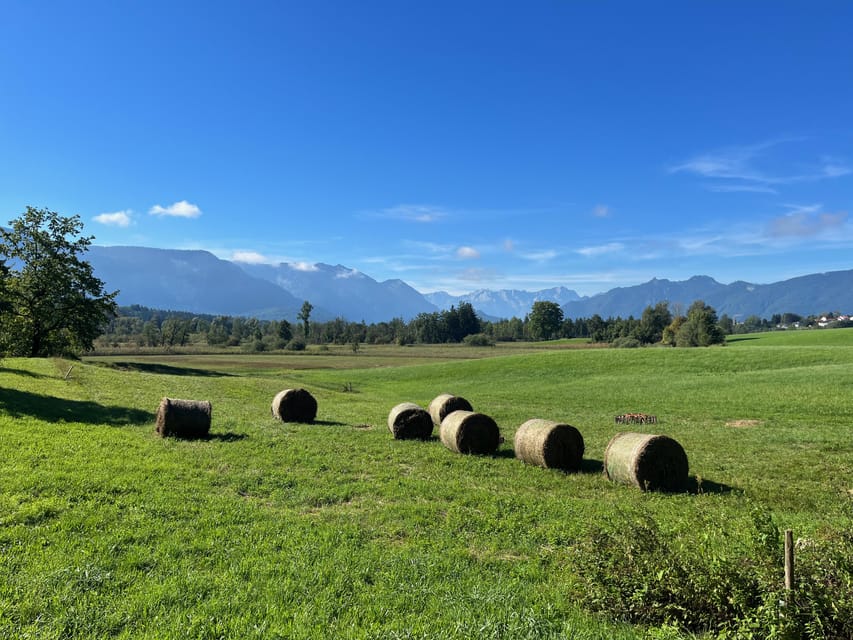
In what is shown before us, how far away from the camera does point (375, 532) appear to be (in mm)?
9586

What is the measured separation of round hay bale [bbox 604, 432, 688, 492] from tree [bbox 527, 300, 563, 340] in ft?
467

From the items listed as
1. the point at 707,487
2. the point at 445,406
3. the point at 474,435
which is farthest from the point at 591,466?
the point at 445,406

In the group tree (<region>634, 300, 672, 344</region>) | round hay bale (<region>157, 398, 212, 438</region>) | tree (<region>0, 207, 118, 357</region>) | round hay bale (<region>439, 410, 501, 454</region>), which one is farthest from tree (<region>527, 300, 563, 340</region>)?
round hay bale (<region>157, 398, 212, 438</region>)

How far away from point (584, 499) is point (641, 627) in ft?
20.1

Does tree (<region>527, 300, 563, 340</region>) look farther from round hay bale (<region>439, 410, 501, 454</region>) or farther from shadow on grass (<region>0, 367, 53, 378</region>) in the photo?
round hay bale (<region>439, 410, 501, 454</region>)

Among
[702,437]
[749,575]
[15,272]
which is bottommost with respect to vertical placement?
[702,437]

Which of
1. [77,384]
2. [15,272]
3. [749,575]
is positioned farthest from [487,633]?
[15,272]

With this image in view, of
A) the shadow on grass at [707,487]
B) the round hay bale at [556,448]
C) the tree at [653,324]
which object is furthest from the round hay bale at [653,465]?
the tree at [653,324]

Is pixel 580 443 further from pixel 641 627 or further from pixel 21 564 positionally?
pixel 21 564

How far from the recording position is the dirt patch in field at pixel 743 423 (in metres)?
24.9

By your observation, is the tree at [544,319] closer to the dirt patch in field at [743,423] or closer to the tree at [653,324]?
the tree at [653,324]

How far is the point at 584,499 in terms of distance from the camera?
12.4 metres

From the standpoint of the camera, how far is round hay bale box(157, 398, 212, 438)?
18.0 m

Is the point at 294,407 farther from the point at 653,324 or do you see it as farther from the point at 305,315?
the point at 305,315
